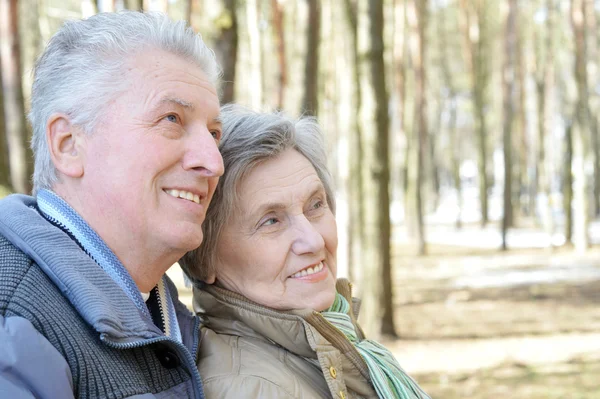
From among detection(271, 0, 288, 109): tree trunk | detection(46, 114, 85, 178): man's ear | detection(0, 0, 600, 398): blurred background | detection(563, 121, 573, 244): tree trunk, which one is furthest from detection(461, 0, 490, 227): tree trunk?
detection(46, 114, 85, 178): man's ear

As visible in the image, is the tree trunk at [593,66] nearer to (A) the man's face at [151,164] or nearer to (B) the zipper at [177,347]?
(A) the man's face at [151,164]

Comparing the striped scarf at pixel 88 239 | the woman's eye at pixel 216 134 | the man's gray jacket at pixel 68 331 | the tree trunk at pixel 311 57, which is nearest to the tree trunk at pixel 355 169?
the tree trunk at pixel 311 57

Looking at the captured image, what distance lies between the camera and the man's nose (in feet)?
6.19

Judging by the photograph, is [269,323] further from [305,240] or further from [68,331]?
[68,331]

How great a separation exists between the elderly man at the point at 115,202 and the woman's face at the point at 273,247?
0.27m

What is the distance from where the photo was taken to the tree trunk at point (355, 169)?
872 centimetres

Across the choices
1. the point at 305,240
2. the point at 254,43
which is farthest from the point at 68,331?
the point at 254,43

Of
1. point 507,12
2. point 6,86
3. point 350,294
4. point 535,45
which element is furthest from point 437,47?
point 350,294

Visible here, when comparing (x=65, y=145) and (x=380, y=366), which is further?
(x=380, y=366)

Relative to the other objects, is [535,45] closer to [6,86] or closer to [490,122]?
[490,122]

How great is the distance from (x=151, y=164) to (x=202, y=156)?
153 mm

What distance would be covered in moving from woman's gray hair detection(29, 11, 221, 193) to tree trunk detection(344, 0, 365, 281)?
654cm

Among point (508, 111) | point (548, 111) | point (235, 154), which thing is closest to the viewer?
point (235, 154)

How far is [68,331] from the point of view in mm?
1479
